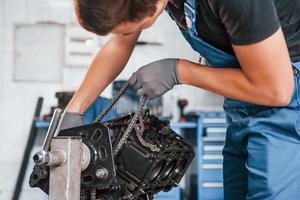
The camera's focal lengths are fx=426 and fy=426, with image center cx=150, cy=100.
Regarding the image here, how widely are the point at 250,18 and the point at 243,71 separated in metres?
0.12

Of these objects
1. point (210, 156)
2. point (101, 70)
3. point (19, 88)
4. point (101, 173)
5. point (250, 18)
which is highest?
point (250, 18)

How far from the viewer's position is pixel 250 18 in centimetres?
74

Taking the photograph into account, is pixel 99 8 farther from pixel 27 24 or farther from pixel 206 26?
pixel 27 24

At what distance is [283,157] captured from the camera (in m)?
0.89

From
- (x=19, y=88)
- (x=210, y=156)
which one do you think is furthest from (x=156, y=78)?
(x=19, y=88)

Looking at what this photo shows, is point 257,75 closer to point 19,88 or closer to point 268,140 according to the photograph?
point 268,140

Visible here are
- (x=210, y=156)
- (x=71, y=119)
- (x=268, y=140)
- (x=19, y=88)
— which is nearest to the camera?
(x=268, y=140)

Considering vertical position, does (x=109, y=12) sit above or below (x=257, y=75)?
above

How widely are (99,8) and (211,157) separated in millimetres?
1762

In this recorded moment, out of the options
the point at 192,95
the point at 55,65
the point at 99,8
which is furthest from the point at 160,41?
the point at 99,8

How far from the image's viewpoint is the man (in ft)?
2.48

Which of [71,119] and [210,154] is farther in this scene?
[210,154]

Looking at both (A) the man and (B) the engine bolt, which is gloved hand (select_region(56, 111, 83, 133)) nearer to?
(A) the man

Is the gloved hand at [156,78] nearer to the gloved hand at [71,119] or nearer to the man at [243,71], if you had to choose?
the man at [243,71]
